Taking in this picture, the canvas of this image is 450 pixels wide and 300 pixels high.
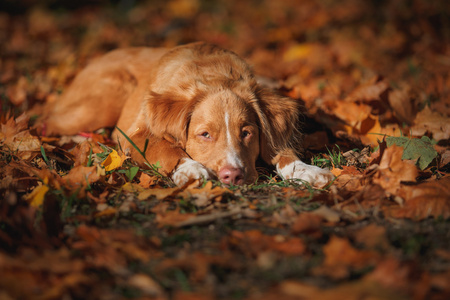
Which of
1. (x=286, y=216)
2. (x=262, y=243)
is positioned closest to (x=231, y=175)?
(x=286, y=216)

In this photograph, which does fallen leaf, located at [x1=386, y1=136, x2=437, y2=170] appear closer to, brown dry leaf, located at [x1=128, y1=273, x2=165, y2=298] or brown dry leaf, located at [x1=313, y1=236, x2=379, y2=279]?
brown dry leaf, located at [x1=313, y1=236, x2=379, y2=279]

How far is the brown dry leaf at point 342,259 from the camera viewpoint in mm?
1837

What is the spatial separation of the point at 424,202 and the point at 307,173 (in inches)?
40.4

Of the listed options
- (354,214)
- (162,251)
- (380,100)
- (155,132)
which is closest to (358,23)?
(380,100)

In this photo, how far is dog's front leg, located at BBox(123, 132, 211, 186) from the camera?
3.18 metres

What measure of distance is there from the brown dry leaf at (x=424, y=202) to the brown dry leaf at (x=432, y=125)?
1.63 meters

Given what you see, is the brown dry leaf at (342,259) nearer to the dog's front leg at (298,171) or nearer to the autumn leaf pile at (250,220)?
the autumn leaf pile at (250,220)

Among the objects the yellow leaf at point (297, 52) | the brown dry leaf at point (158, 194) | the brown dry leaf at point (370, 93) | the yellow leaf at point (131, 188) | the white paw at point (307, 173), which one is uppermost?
the yellow leaf at point (297, 52)

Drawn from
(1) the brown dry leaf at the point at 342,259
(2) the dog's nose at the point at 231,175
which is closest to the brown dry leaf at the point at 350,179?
(2) the dog's nose at the point at 231,175

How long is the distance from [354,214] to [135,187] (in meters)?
1.56

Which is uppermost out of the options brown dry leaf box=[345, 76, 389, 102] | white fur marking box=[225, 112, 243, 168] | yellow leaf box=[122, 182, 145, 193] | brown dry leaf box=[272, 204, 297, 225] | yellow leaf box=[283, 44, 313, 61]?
yellow leaf box=[283, 44, 313, 61]

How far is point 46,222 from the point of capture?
231cm

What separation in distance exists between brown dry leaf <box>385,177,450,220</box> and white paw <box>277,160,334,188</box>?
686 mm

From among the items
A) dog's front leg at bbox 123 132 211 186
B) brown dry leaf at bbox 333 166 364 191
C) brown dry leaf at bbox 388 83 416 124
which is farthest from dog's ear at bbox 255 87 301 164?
brown dry leaf at bbox 388 83 416 124
